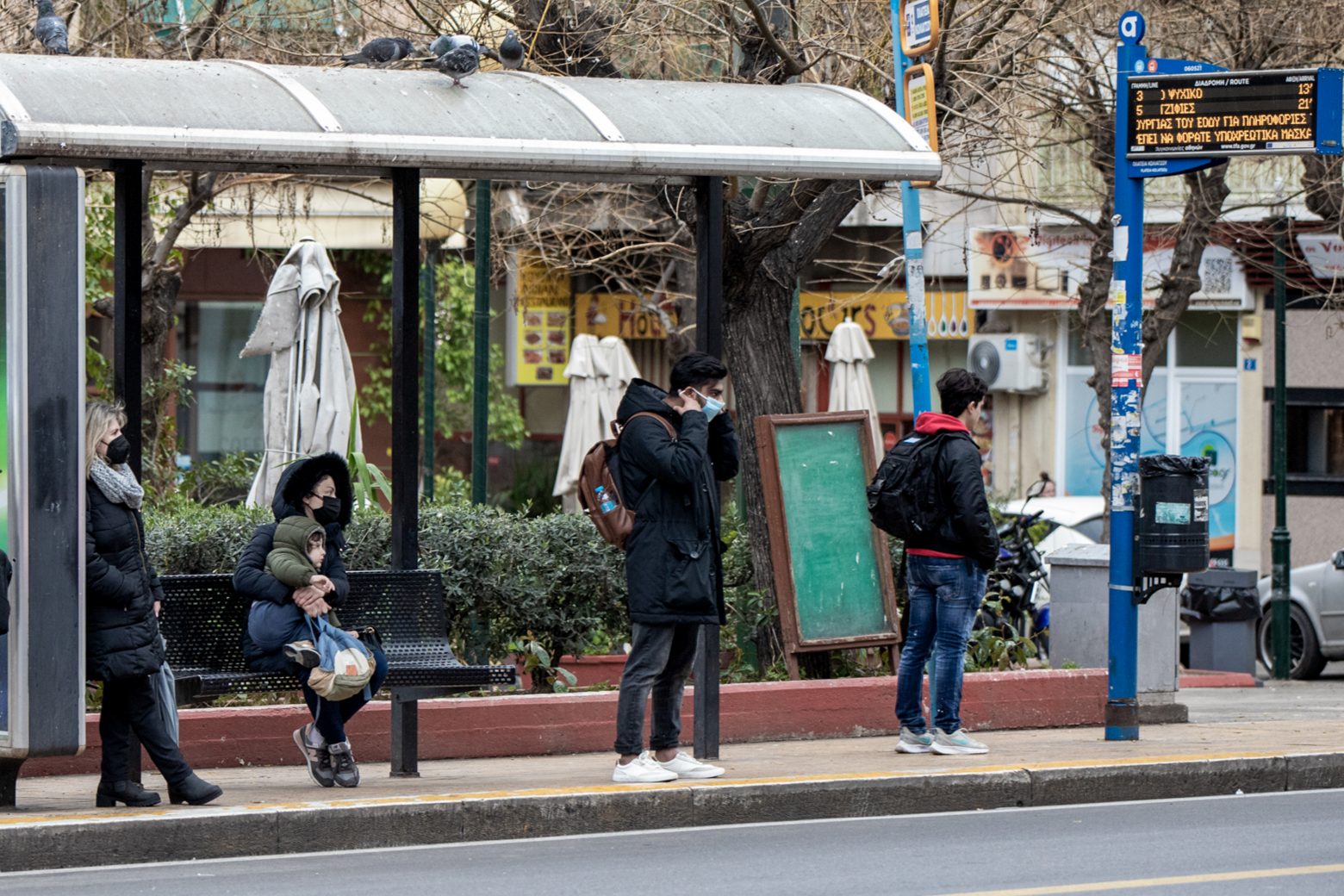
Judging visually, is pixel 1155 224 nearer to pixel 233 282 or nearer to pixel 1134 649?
pixel 233 282

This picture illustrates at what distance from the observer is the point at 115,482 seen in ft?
26.5

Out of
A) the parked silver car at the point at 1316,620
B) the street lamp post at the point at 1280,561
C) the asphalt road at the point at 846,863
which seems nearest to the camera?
the asphalt road at the point at 846,863

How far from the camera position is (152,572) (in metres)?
8.52

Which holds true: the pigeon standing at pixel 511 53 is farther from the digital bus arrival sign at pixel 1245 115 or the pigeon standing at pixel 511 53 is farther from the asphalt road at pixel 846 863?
the asphalt road at pixel 846 863

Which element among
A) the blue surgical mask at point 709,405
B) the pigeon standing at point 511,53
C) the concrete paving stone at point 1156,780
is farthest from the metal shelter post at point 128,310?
the concrete paving stone at point 1156,780

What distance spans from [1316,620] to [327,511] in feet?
39.0

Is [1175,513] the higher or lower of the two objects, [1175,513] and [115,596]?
the higher

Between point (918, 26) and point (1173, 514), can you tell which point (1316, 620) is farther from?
point (918, 26)

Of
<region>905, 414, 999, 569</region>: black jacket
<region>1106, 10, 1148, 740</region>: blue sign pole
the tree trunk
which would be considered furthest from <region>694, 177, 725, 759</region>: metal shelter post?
the tree trunk

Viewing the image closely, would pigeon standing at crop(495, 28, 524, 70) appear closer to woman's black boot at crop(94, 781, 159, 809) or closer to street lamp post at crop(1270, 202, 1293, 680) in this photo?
woman's black boot at crop(94, 781, 159, 809)

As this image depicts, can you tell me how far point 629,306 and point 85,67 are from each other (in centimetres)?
2156

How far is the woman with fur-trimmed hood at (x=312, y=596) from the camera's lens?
8.69 meters

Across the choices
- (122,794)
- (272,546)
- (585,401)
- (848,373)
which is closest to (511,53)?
(272,546)

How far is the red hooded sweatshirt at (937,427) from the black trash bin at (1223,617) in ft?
25.5
